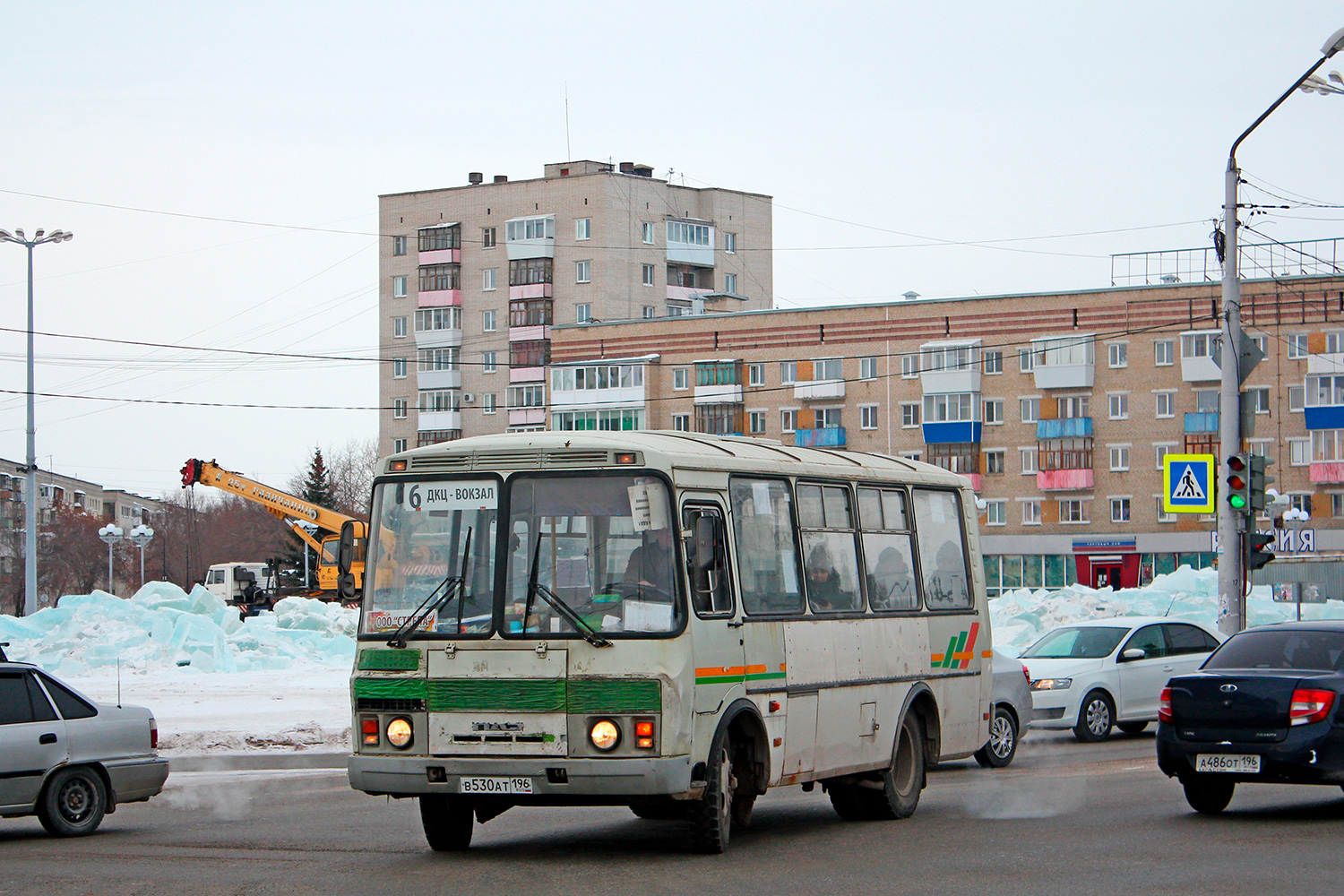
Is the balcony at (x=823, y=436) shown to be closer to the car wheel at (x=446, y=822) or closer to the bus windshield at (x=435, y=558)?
the car wheel at (x=446, y=822)

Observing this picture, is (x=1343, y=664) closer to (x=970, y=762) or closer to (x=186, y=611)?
(x=970, y=762)

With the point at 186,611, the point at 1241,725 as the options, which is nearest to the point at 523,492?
the point at 1241,725

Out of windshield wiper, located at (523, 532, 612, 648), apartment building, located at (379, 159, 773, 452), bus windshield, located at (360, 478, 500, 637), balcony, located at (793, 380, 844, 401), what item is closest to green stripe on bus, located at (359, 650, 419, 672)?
bus windshield, located at (360, 478, 500, 637)

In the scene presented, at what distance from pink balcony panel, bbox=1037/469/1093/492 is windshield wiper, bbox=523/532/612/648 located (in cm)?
7042

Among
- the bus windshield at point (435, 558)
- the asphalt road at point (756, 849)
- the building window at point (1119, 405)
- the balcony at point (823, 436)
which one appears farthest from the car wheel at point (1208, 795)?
the balcony at point (823, 436)

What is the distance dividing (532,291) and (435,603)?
88208mm

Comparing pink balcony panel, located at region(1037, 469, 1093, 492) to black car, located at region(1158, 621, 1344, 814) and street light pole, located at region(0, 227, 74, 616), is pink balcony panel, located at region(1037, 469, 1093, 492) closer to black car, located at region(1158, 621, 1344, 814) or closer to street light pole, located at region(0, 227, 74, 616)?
street light pole, located at region(0, 227, 74, 616)

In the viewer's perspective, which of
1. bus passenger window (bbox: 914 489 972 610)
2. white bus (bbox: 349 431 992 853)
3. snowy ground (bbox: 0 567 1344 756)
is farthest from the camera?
snowy ground (bbox: 0 567 1344 756)

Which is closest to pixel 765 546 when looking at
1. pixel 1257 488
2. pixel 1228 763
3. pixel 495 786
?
pixel 495 786

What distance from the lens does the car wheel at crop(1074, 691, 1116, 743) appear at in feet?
68.3

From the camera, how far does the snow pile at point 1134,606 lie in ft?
131

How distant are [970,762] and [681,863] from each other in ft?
29.4

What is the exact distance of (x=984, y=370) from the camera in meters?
80.5

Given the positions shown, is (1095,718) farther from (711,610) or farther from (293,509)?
(293,509)
